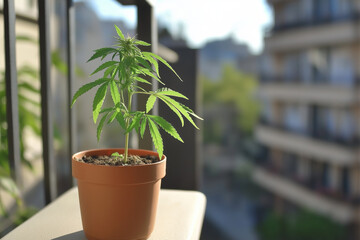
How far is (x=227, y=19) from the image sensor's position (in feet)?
76.0

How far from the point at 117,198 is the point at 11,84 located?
0.26 meters

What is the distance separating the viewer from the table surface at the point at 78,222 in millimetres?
560

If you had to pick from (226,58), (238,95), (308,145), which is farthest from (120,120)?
(226,58)

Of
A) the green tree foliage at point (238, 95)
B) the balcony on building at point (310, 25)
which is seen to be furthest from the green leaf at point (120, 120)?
the green tree foliage at point (238, 95)

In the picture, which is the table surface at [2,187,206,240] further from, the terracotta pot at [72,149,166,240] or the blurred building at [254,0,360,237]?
the blurred building at [254,0,360,237]

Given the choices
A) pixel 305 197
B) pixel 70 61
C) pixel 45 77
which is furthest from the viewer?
pixel 305 197

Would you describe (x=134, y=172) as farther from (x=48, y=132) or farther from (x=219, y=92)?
(x=219, y=92)

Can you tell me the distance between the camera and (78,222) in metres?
0.61

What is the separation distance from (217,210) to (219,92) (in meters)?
6.50

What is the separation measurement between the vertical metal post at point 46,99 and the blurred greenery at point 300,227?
14378mm

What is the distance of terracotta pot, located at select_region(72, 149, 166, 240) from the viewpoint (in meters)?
0.50

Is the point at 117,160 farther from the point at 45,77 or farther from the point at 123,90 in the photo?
the point at 45,77

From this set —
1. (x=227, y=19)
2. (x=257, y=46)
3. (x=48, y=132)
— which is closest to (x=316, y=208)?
(x=257, y=46)

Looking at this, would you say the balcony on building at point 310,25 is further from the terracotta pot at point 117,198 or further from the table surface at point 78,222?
the terracotta pot at point 117,198
